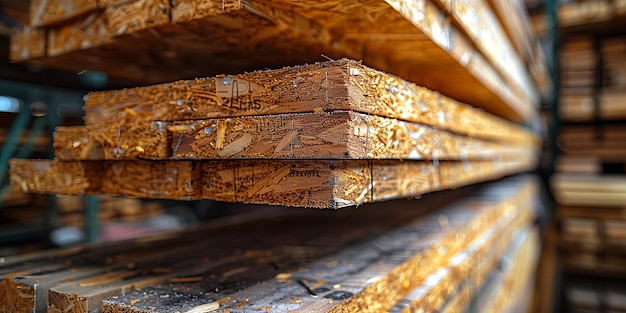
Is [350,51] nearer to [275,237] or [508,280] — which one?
[275,237]

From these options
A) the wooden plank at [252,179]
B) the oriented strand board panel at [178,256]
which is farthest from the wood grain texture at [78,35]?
the oriented strand board panel at [178,256]

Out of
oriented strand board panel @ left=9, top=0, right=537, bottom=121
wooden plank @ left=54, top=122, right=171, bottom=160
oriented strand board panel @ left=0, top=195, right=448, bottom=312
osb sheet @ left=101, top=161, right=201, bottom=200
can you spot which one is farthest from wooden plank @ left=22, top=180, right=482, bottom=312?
oriented strand board panel @ left=9, top=0, right=537, bottom=121

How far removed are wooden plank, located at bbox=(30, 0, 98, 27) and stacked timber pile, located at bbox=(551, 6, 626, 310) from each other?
170 inches

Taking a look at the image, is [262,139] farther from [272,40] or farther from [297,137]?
[272,40]

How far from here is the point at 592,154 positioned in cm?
438

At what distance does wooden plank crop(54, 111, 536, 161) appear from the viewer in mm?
1021

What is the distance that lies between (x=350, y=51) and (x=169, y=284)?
0.97 meters

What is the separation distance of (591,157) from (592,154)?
4 centimetres

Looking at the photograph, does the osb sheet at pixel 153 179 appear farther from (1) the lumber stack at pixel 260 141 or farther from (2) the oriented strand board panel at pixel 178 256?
(2) the oriented strand board panel at pixel 178 256

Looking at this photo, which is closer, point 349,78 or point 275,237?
point 349,78

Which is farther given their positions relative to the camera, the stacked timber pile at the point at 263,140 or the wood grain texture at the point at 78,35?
the wood grain texture at the point at 78,35

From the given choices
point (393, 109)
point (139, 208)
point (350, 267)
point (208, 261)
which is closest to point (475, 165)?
point (350, 267)

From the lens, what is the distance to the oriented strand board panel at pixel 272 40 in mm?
1193

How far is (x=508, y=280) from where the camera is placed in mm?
2975
